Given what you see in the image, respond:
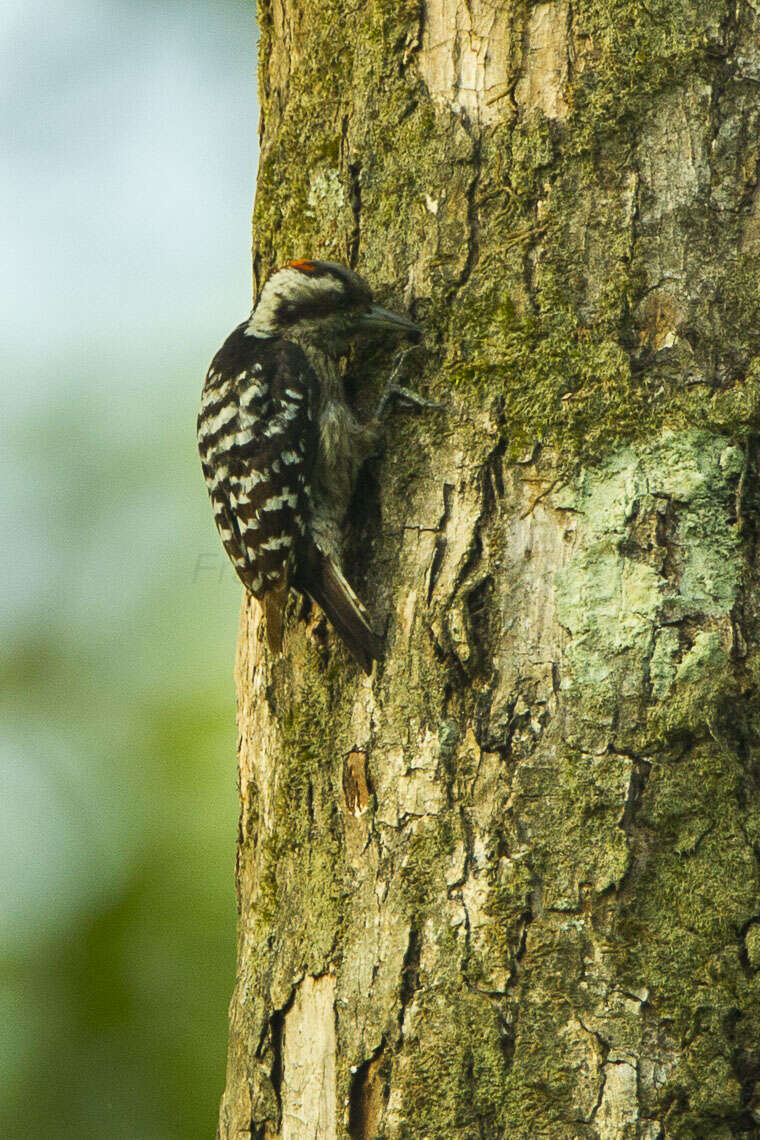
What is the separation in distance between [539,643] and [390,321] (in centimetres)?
85

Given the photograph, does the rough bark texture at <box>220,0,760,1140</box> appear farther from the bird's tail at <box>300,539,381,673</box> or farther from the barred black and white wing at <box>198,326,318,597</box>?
the barred black and white wing at <box>198,326,318,597</box>

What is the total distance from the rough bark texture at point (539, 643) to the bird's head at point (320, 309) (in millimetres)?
70

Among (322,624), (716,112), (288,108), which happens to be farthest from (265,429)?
(716,112)

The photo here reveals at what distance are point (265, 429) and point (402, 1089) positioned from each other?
1.67m

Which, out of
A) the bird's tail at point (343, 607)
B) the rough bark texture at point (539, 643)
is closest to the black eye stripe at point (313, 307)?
the rough bark texture at point (539, 643)

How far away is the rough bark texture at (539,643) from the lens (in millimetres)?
2037

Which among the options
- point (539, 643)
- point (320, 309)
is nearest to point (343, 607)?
point (539, 643)

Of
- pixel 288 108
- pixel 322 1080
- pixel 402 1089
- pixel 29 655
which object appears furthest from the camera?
pixel 29 655

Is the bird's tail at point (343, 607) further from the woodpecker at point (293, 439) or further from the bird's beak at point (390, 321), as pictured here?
the bird's beak at point (390, 321)

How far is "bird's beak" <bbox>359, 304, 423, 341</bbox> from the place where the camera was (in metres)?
2.53

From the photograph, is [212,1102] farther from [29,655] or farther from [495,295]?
[495,295]

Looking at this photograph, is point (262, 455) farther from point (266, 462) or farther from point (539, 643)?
point (539, 643)

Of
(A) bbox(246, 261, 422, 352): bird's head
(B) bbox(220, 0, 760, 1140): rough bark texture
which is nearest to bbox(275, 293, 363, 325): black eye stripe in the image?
(A) bbox(246, 261, 422, 352): bird's head

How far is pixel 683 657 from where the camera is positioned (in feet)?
6.97
